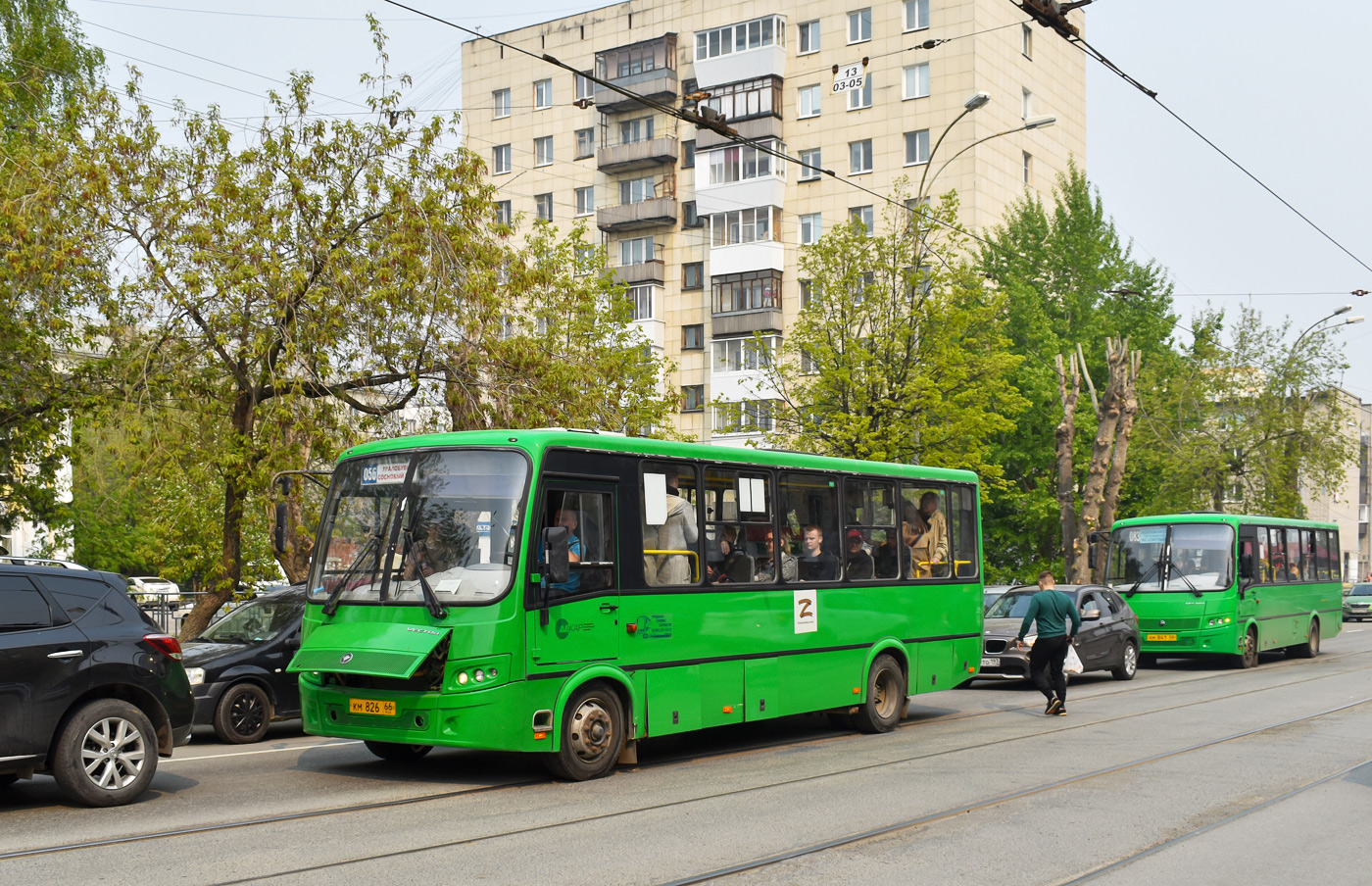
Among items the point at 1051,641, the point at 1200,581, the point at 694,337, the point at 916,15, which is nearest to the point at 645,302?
the point at 694,337

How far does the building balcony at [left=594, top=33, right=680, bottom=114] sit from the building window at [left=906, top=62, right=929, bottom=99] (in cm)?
980

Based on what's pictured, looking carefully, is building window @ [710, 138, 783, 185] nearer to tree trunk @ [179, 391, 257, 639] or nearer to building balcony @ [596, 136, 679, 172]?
building balcony @ [596, 136, 679, 172]

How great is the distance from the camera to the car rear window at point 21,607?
9.28 metres

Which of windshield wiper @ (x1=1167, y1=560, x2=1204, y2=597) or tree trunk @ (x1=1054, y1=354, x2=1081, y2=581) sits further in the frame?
tree trunk @ (x1=1054, y1=354, x2=1081, y2=581)

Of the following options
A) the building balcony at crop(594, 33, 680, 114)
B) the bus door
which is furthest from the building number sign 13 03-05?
the bus door

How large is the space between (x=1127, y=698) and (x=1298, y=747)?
18.8 feet

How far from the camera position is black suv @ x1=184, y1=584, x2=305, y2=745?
1393 centimetres

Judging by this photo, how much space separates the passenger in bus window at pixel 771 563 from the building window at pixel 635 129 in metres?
46.1

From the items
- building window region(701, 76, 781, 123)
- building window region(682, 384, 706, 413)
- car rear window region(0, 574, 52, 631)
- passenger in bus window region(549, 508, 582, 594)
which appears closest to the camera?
car rear window region(0, 574, 52, 631)

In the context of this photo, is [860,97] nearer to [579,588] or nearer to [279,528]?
[279,528]

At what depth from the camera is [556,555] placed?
35.0 feet

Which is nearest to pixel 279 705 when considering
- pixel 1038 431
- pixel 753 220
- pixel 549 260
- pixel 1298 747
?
pixel 1298 747

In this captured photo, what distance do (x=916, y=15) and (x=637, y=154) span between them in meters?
12.6

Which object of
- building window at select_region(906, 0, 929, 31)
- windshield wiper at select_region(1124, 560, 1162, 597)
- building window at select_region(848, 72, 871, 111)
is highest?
building window at select_region(906, 0, 929, 31)
